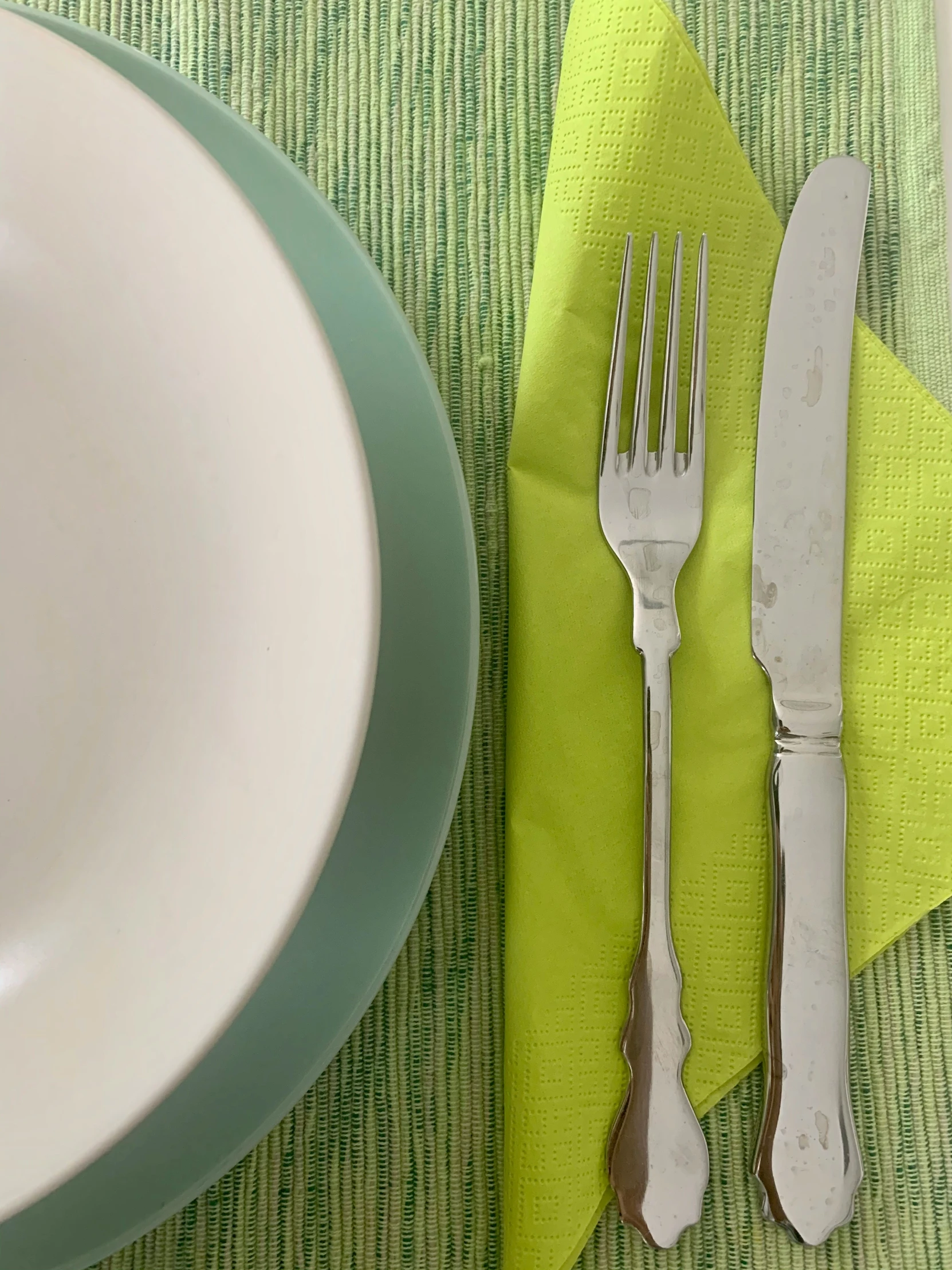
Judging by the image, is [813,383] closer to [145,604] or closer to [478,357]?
[478,357]

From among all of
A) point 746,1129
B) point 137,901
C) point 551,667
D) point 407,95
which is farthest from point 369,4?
point 746,1129

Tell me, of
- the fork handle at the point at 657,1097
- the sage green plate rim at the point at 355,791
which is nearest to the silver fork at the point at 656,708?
the fork handle at the point at 657,1097

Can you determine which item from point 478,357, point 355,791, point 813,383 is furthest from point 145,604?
point 813,383

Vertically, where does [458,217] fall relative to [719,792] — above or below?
above

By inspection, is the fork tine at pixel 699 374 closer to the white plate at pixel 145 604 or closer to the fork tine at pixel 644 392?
the fork tine at pixel 644 392

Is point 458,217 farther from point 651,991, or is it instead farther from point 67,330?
point 651,991

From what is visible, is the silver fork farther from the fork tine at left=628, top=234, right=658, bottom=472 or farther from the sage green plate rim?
the sage green plate rim
